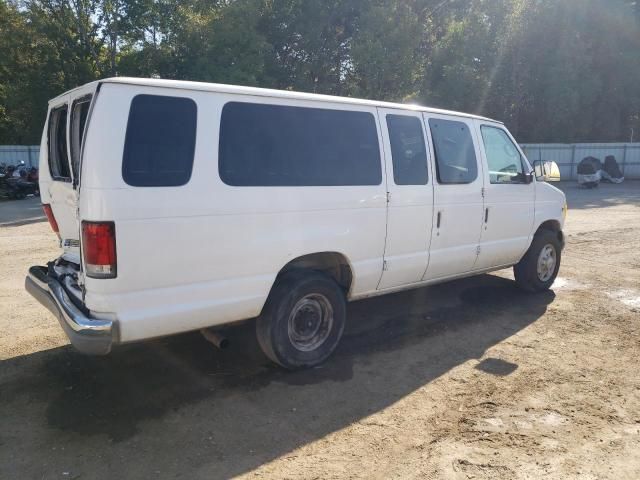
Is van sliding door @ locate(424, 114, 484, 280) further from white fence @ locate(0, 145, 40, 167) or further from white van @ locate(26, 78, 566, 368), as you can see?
white fence @ locate(0, 145, 40, 167)

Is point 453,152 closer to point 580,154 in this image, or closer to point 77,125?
point 77,125

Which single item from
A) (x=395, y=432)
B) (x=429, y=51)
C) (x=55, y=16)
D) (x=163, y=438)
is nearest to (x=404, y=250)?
(x=395, y=432)

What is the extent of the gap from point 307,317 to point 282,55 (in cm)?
2504

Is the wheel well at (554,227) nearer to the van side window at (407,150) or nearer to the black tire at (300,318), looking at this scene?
the van side window at (407,150)

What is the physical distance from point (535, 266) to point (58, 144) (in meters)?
5.66

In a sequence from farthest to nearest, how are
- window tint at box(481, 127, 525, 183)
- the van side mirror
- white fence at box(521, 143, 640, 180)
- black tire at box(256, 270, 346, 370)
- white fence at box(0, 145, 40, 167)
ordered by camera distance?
white fence at box(521, 143, 640, 180) → white fence at box(0, 145, 40, 167) → the van side mirror → window tint at box(481, 127, 525, 183) → black tire at box(256, 270, 346, 370)

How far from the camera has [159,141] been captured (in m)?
3.49

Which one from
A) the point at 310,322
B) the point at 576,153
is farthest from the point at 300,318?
the point at 576,153

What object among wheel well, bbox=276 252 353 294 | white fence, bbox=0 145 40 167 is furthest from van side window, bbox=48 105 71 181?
white fence, bbox=0 145 40 167

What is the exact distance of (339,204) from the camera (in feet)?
14.4

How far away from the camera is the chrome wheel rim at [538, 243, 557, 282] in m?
6.79

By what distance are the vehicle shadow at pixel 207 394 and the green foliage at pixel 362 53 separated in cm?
1939

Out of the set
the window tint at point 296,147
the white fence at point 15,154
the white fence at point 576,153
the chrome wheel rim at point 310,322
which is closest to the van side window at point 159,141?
the window tint at point 296,147

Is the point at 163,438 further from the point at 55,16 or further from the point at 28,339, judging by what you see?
the point at 55,16
